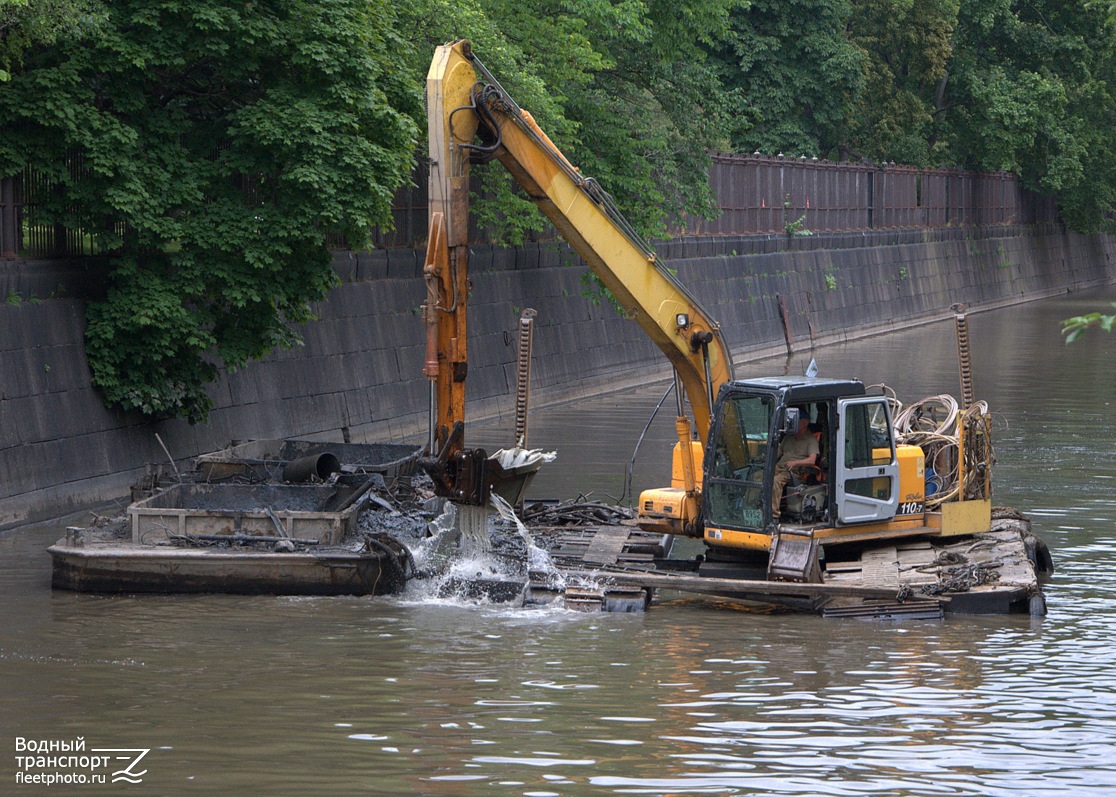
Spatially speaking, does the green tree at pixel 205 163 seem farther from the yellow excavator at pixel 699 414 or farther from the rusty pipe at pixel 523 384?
the yellow excavator at pixel 699 414

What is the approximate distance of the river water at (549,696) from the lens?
1019cm

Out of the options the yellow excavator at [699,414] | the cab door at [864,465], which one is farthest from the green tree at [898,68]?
the cab door at [864,465]

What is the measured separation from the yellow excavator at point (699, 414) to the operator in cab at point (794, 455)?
0.02m

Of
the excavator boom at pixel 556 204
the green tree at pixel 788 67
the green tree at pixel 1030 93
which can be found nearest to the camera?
the excavator boom at pixel 556 204

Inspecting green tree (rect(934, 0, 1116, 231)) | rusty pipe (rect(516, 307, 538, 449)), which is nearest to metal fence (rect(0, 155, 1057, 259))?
green tree (rect(934, 0, 1116, 231))

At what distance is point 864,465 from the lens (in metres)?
15.4

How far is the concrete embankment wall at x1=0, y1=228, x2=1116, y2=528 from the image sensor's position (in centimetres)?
1966

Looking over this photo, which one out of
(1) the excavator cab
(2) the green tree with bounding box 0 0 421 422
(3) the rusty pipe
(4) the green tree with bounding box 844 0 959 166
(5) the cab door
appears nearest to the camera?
(1) the excavator cab

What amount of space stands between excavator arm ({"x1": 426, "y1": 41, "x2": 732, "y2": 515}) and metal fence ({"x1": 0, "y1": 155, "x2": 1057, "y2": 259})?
7103mm

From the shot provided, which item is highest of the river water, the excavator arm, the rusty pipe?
the excavator arm

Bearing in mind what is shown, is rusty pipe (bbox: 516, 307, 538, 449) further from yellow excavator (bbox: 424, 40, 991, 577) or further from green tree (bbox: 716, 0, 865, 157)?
green tree (bbox: 716, 0, 865, 157)

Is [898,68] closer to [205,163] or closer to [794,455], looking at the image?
[205,163]

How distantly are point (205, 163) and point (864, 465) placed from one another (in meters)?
9.82

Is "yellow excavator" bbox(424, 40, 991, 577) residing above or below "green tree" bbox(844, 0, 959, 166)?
below
